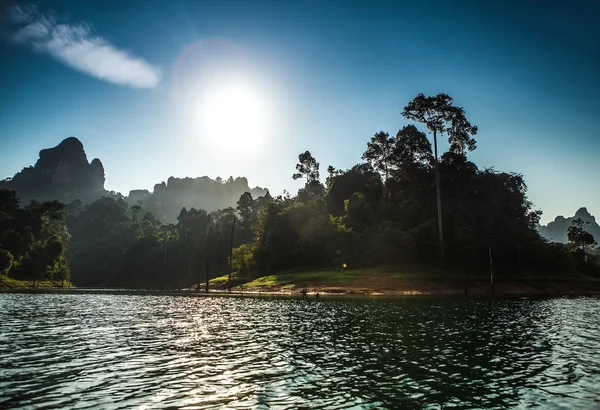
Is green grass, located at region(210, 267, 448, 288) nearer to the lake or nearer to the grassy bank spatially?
the grassy bank

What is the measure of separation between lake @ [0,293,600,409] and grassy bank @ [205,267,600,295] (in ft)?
123

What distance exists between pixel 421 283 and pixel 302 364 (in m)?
58.9

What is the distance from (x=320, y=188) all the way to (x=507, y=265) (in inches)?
3426

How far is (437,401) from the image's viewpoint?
12867mm

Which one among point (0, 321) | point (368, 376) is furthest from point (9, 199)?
point (368, 376)

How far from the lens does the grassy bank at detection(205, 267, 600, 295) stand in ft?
233

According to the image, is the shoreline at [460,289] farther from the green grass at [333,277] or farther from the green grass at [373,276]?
the green grass at [333,277]

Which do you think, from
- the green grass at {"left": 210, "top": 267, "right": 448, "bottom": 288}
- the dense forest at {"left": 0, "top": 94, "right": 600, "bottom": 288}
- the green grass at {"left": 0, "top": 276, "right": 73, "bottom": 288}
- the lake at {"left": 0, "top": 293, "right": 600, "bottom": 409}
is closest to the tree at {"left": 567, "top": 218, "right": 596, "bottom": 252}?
the dense forest at {"left": 0, "top": 94, "right": 600, "bottom": 288}

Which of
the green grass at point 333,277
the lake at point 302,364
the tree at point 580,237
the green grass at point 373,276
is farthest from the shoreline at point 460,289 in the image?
the tree at point 580,237

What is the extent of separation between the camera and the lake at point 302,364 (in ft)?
42.8

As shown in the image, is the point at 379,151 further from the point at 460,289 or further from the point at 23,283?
the point at 23,283

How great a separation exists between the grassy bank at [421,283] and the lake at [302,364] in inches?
1482

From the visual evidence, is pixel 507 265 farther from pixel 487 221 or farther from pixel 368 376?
pixel 368 376

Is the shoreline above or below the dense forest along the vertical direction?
below
